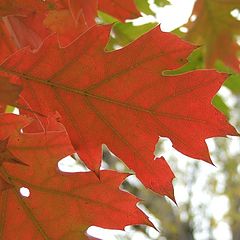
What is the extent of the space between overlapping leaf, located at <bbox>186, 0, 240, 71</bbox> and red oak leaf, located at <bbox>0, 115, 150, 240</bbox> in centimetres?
67

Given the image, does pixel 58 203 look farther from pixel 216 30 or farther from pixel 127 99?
pixel 216 30

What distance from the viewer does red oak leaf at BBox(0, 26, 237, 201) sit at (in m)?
0.81

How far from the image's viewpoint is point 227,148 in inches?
227

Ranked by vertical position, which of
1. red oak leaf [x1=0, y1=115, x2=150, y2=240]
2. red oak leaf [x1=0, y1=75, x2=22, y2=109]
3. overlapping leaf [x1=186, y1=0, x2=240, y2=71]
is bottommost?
red oak leaf [x1=0, y1=115, x2=150, y2=240]

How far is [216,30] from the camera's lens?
159 cm

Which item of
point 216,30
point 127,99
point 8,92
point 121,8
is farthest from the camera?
point 216,30

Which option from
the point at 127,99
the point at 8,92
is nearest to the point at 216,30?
the point at 127,99

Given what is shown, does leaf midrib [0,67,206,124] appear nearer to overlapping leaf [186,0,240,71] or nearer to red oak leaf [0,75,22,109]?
red oak leaf [0,75,22,109]

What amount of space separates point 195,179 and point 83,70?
5.14 m

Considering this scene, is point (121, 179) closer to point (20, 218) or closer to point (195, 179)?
point (20, 218)

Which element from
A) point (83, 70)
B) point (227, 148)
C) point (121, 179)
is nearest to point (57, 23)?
point (83, 70)

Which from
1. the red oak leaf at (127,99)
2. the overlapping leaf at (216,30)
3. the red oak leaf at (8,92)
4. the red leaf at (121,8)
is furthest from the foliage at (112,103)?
the overlapping leaf at (216,30)

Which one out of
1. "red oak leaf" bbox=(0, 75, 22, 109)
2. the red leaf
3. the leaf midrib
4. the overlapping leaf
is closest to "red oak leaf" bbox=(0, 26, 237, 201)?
the leaf midrib

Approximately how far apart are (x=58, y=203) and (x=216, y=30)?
89cm
